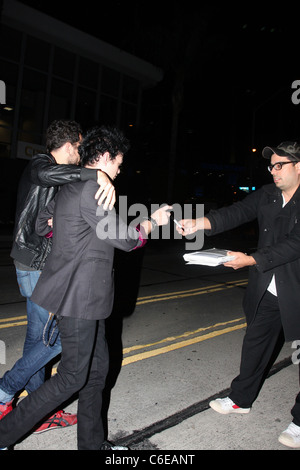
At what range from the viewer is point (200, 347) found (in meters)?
4.54

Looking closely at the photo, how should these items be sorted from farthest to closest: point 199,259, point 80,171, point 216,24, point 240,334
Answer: point 216,24 → point 240,334 → point 199,259 → point 80,171

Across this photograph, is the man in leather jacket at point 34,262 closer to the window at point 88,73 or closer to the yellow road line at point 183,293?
the yellow road line at point 183,293

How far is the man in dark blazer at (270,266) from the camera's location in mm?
2754

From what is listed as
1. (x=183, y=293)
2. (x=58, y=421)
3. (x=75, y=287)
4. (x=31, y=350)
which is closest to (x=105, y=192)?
(x=75, y=287)

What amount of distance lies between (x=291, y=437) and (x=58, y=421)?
1667mm

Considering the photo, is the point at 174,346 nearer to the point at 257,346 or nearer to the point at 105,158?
the point at 257,346

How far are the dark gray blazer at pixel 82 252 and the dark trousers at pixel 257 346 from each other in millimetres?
1318

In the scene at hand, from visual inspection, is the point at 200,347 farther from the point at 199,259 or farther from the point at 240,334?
the point at 199,259

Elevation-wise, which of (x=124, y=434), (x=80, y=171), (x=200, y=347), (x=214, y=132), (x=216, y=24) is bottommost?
(x=124, y=434)

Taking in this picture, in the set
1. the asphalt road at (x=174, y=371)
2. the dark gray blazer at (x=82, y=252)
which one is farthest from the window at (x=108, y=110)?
the dark gray blazer at (x=82, y=252)

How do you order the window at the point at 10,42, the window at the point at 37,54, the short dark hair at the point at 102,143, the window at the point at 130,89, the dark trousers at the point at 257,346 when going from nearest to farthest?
1. the short dark hair at the point at 102,143
2. the dark trousers at the point at 257,346
3. the window at the point at 10,42
4. the window at the point at 37,54
5. the window at the point at 130,89

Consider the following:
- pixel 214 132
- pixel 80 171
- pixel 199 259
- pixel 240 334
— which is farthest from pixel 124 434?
pixel 214 132

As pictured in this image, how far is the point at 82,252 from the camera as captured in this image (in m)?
2.17

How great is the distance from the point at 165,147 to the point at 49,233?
2946 centimetres
